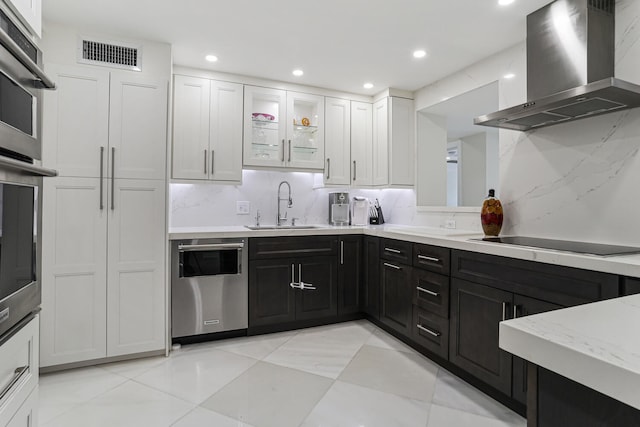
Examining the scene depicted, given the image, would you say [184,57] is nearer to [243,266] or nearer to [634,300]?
[243,266]

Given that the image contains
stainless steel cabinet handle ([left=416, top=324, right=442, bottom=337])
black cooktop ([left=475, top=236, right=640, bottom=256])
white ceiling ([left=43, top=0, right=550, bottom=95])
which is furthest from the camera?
stainless steel cabinet handle ([left=416, top=324, right=442, bottom=337])

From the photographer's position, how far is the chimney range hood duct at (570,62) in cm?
192

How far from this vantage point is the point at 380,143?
381cm

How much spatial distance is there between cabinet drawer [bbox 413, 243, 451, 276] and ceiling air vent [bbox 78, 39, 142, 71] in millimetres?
2536

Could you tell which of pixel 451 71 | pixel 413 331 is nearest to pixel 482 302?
pixel 413 331

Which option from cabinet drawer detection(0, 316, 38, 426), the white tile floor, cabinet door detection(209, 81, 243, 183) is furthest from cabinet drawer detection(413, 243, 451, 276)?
cabinet drawer detection(0, 316, 38, 426)

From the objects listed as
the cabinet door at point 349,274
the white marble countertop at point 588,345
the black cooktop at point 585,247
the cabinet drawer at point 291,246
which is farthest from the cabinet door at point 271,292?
the white marble countertop at point 588,345

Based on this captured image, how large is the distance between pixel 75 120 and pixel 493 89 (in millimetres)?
3275

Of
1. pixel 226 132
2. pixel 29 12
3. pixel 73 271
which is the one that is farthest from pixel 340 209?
pixel 29 12

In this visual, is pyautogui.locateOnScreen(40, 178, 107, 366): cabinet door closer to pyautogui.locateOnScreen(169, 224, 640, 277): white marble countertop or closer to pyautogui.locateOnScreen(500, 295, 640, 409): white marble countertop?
pyautogui.locateOnScreen(169, 224, 640, 277): white marble countertop

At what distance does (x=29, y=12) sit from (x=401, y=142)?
10.3 feet

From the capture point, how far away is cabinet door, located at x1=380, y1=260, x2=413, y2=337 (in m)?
2.79

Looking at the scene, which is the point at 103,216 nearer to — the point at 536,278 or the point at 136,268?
the point at 136,268

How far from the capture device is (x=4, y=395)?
0.95m
